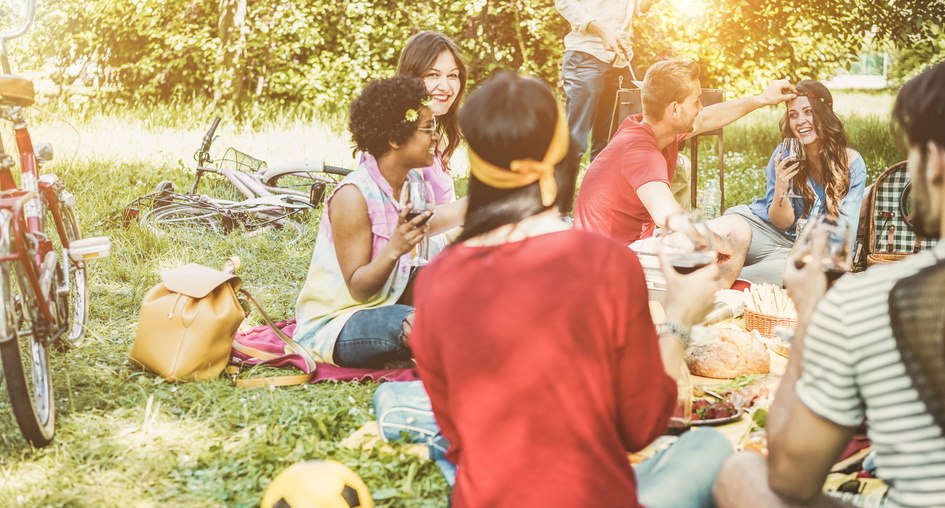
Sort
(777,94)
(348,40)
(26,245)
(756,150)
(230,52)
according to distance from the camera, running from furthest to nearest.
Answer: (348,40), (230,52), (756,150), (777,94), (26,245)

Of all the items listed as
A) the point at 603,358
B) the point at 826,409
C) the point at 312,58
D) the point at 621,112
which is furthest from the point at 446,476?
the point at 312,58

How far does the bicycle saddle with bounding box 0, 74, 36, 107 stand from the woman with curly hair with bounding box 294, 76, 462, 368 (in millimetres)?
1536

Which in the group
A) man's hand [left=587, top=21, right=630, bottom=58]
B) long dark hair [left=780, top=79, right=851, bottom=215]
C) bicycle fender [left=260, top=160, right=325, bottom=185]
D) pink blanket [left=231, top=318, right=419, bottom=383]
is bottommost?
pink blanket [left=231, top=318, right=419, bottom=383]

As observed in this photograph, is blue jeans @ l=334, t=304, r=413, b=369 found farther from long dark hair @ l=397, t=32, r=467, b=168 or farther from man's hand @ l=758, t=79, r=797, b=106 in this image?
man's hand @ l=758, t=79, r=797, b=106

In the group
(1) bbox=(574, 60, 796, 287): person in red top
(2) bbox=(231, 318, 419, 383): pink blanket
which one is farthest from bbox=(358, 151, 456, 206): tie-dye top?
(2) bbox=(231, 318, 419, 383): pink blanket

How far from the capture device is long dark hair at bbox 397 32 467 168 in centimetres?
443

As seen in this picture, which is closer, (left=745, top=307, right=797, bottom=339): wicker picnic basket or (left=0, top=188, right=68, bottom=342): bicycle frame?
(left=0, top=188, right=68, bottom=342): bicycle frame

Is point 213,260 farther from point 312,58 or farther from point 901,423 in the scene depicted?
point 312,58

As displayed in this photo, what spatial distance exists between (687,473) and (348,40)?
11460mm

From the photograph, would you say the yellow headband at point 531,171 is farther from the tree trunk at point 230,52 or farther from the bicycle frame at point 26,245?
the tree trunk at point 230,52

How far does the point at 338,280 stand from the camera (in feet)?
11.7

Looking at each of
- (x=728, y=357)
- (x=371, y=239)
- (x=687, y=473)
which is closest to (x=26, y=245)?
(x=371, y=239)

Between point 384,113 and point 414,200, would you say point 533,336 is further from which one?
point 384,113

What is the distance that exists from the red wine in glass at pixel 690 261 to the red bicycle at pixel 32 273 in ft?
7.55
